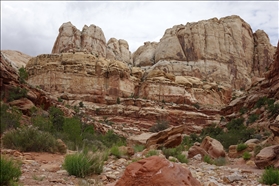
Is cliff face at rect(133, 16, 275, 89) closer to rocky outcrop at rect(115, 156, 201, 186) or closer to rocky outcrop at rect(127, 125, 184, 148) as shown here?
rocky outcrop at rect(127, 125, 184, 148)

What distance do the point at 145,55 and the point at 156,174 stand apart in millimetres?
76389

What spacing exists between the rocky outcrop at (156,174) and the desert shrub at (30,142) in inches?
240

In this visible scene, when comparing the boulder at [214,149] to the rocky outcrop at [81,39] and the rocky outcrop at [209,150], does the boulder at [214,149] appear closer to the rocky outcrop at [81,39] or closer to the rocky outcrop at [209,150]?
the rocky outcrop at [209,150]

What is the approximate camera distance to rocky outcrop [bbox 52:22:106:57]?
209 feet

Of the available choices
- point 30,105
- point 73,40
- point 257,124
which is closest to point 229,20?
point 73,40

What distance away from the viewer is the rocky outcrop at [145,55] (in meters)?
76.7

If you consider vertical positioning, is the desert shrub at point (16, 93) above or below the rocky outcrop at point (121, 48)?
below

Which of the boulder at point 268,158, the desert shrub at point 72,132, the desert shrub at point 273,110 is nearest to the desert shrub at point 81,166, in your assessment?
the boulder at point 268,158

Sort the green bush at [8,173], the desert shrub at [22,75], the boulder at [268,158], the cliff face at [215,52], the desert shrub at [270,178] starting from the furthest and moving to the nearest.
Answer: the cliff face at [215,52] → the desert shrub at [22,75] → the boulder at [268,158] → the desert shrub at [270,178] → the green bush at [8,173]

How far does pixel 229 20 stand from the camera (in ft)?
256

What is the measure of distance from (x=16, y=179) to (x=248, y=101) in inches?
1185

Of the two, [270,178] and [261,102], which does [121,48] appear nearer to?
[261,102]

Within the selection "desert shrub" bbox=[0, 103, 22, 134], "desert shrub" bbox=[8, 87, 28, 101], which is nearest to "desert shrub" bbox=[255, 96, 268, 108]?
"desert shrub" bbox=[8, 87, 28, 101]

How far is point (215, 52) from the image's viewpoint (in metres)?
70.8
